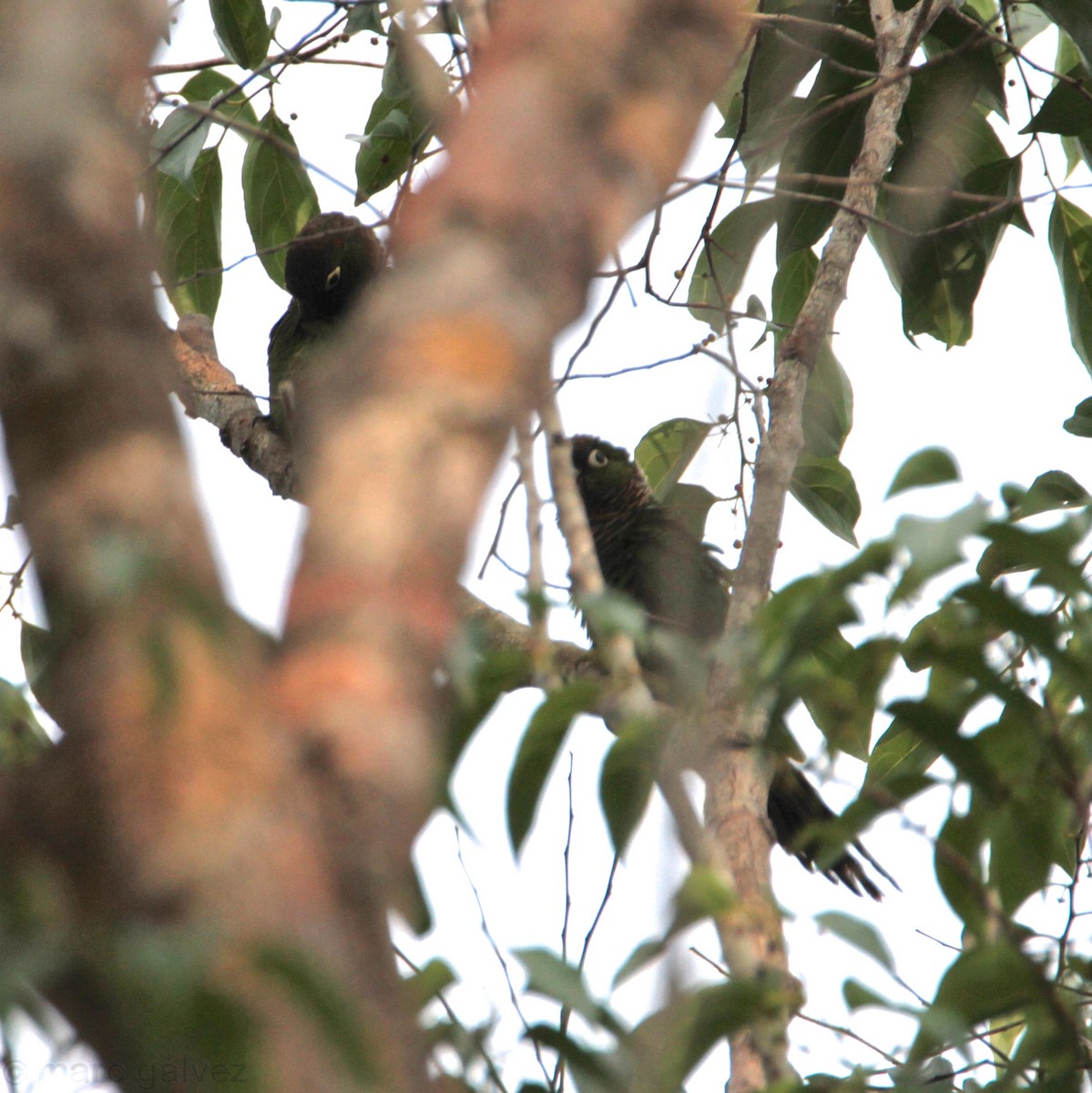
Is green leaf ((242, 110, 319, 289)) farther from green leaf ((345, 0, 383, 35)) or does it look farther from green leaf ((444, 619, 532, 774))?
green leaf ((444, 619, 532, 774))

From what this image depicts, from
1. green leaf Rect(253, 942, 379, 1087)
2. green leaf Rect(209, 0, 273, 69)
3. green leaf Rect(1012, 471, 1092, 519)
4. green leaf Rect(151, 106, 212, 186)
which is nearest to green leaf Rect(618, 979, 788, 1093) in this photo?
green leaf Rect(253, 942, 379, 1087)

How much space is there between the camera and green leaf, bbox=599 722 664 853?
0.90 m

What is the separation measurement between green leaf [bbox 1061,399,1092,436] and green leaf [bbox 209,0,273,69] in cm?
173

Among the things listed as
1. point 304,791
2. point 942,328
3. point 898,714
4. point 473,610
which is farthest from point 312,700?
point 942,328

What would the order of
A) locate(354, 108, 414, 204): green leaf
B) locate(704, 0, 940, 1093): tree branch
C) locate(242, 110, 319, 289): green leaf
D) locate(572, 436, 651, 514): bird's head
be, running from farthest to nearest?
1. locate(572, 436, 651, 514): bird's head
2. locate(242, 110, 319, 289): green leaf
3. locate(354, 108, 414, 204): green leaf
4. locate(704, 0, 940, 1093): tree branch

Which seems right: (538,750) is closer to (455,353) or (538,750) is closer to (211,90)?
(455,353)

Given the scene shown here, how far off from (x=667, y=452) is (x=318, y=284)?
962mm

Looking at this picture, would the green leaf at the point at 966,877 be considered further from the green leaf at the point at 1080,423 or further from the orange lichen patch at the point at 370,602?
the green leaf at the point at 1080,423

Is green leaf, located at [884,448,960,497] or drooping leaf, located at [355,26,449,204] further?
drooping leaf, located at [355,26,449,204]

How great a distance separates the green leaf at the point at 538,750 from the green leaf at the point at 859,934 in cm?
22

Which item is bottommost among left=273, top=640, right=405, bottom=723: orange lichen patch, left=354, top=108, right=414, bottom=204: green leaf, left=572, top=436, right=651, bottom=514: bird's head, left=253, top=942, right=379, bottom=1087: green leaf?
left=253, top=942, right=379, bottom=1087: green leaf

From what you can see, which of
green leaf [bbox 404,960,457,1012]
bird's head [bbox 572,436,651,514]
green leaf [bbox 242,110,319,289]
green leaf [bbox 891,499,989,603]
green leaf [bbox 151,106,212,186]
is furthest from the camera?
bird's head [bbox 572,436,651,514]

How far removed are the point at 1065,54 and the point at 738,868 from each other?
268 centimetres

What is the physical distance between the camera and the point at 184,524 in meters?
0.75
